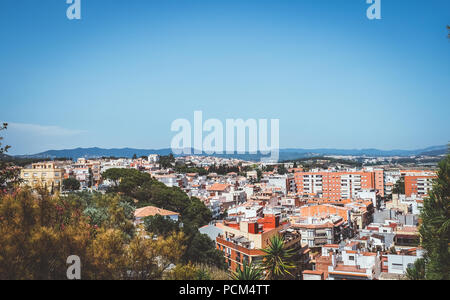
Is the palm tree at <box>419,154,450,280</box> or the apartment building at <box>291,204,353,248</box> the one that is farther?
the apartment building at <box>291,204,353,248</box>

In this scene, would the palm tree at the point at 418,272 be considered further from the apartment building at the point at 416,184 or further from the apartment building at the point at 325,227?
the apartment building at the point at 416,184

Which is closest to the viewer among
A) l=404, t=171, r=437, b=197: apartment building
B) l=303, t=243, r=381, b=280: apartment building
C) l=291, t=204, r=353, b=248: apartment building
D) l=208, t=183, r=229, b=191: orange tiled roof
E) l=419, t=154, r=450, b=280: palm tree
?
l=419, t=154, r=450, b=280: palm tree

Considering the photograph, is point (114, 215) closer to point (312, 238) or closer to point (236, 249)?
point (236, 249)

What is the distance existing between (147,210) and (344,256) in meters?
7.71

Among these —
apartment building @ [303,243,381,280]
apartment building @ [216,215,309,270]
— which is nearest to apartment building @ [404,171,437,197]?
apartment building @ [216,215,309,270]

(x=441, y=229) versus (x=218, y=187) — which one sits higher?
(x=441, y=229)

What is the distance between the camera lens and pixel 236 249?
1033 centimetres

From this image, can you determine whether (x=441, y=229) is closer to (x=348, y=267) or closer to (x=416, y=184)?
(x=348, y=267)

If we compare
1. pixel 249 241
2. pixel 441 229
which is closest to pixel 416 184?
pixel 249 241

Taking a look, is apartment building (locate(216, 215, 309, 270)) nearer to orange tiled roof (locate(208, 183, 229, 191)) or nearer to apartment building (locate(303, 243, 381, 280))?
apartment building (locate(303, 243, 381, 280))

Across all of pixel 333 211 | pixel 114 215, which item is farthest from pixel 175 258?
pixel 333 211

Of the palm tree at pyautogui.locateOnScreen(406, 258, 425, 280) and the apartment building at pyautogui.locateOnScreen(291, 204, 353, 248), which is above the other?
the palm tree at pyautogui.locateOnScreen(406, 258, 425, 280)

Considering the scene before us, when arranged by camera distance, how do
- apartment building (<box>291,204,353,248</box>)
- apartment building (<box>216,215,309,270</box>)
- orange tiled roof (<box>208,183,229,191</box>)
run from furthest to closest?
orange tiled roof (<box>208,183,229,191</box>)
apartment building (<box>291,204,353,248</box>)
apartment building (<box>216,215,309,270</box>)

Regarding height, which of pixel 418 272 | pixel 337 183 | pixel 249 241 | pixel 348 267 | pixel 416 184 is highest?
pixel 418 272
